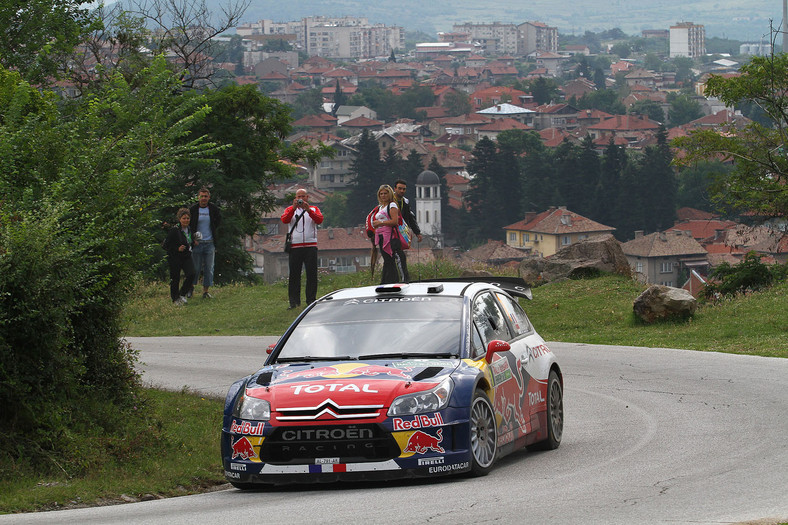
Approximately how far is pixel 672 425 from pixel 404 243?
8.98 meters

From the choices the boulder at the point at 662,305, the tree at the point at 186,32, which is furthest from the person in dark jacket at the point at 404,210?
the tree at the point at 186,32

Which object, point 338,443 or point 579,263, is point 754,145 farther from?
point 338,443

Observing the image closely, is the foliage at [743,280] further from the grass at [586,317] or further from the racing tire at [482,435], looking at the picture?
the racing tire at [482,435]

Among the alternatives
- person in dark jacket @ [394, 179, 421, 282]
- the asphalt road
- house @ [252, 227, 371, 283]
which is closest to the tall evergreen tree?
house @ [252, 227, 371, 283]

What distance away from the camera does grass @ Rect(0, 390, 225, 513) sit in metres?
8.22

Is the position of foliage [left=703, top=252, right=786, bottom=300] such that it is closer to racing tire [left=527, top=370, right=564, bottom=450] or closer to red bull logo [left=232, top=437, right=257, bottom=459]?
racing tire [left=527, top=370, right=564, bottom=450]

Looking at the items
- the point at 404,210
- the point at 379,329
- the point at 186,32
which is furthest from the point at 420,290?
the point at 186,32

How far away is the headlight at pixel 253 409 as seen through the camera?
26.9ft

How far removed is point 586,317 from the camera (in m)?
20.3

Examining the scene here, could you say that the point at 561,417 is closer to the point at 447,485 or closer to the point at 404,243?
the point at 447,485

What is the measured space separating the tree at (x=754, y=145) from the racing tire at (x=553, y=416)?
20676 millimetres

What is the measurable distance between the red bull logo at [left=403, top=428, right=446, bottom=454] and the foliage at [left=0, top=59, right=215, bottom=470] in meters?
2.82

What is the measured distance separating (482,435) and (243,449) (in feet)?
5.53

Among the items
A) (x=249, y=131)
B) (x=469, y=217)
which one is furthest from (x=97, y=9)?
(x=469, y=217)
